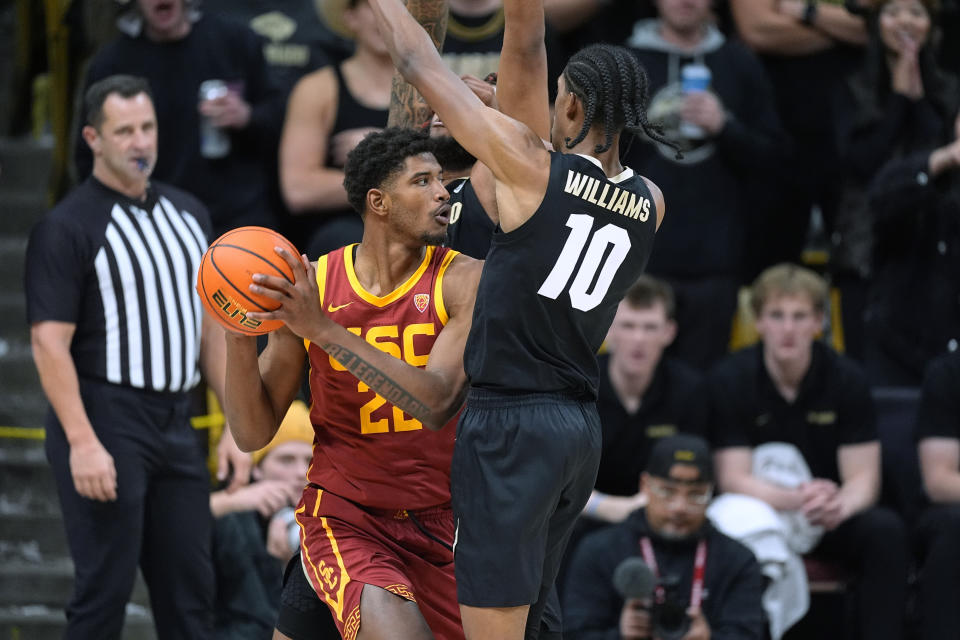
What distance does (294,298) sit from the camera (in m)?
4.37

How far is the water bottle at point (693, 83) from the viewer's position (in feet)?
28.1

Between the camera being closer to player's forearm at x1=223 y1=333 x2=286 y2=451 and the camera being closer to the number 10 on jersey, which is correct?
player's forearm at x1=223 y1=333 x2=286 y2=451

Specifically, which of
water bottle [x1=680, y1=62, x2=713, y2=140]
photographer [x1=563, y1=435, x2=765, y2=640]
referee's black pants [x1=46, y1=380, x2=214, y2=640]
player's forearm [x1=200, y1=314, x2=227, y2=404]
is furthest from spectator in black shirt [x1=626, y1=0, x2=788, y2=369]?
referee's black pants [x1=46, y1=380, x2=214, y2=640]

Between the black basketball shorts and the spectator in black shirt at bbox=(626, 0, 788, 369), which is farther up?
the spectator in black shirt at bbox=(626, 0, 788, 369)

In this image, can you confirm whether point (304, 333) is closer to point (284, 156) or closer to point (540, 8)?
point (540, 8)

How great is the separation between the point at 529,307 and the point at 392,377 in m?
0.46

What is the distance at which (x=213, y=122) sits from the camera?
846 centimetres

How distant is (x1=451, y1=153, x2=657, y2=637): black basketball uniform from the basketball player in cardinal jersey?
26 cm

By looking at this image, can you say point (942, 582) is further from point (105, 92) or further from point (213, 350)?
point (105, 92)

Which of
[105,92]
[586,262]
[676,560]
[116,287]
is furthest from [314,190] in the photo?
[586,262]

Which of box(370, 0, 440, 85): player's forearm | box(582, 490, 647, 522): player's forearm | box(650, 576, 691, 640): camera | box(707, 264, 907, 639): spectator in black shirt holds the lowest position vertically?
box(650, 576, 691, 640): camera

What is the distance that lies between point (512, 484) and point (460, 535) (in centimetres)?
24

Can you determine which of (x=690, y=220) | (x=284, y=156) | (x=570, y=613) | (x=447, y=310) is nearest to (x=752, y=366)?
(x=690, y=220)

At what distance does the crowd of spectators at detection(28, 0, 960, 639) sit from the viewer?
7.76 m
